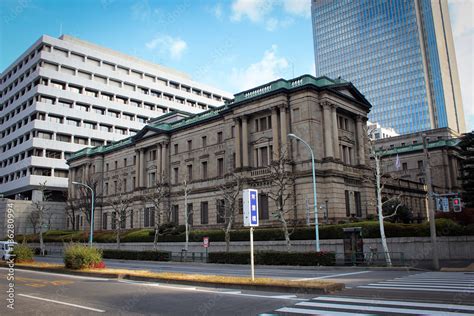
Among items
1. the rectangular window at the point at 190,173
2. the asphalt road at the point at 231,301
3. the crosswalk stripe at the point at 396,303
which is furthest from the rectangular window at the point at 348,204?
the crosswalk stripe at the point at 396,303

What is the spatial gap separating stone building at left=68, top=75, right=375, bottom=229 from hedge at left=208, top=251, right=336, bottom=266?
12.0 meters

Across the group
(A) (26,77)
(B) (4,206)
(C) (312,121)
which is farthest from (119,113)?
(C) (312,121)

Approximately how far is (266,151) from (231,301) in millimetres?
33962

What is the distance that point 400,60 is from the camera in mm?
136375

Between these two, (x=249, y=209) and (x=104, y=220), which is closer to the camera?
(x=249, y=209)

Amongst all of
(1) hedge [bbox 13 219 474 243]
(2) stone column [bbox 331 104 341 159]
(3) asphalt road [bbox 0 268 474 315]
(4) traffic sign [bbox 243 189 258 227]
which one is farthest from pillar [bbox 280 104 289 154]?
(3) asphalt road [bbox 0 268 474 315]

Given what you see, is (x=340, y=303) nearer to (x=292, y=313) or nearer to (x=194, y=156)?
(x=292, y=313)

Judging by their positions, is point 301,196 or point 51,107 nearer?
point 301,196

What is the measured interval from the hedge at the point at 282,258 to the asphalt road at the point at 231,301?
34.5ft

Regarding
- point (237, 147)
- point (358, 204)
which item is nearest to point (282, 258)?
point (358, 204)

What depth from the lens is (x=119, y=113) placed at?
89.4 metres

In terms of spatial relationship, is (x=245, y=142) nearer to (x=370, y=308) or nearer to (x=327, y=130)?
(x=327, y=130)

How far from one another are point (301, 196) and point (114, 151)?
1611 inches

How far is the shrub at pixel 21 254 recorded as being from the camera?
25969 mm
